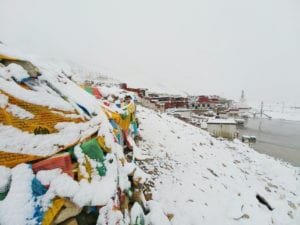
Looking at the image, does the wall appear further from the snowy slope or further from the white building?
the snowy slope

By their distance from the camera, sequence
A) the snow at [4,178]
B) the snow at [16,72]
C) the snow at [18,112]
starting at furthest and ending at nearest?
the snow at [16,72]
the snow at [18,112]
the snow at [4,178]

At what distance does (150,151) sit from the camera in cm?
721

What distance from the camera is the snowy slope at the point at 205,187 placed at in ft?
16.9

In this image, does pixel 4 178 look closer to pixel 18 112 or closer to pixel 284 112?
pixel 18 112

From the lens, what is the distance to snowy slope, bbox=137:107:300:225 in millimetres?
Result: 5152

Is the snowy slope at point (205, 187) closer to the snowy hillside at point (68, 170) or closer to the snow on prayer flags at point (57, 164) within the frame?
the snowy hillside at point (68, 170)

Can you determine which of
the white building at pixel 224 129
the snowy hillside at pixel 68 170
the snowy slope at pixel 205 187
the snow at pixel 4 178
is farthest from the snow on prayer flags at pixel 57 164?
the white building at pixel 224 129

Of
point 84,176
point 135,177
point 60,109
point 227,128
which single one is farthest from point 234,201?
point 227,128

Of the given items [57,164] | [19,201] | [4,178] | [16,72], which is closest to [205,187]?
[57,164]

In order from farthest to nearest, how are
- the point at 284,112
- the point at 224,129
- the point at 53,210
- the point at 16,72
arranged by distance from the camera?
the point at 284,112 → the point at 224,129 → the point at 16,72 → the point at 53,210

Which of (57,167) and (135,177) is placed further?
(135,177)

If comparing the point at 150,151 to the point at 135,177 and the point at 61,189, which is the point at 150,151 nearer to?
the point at 135,177

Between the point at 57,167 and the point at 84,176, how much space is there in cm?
35

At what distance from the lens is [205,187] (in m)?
6.39
